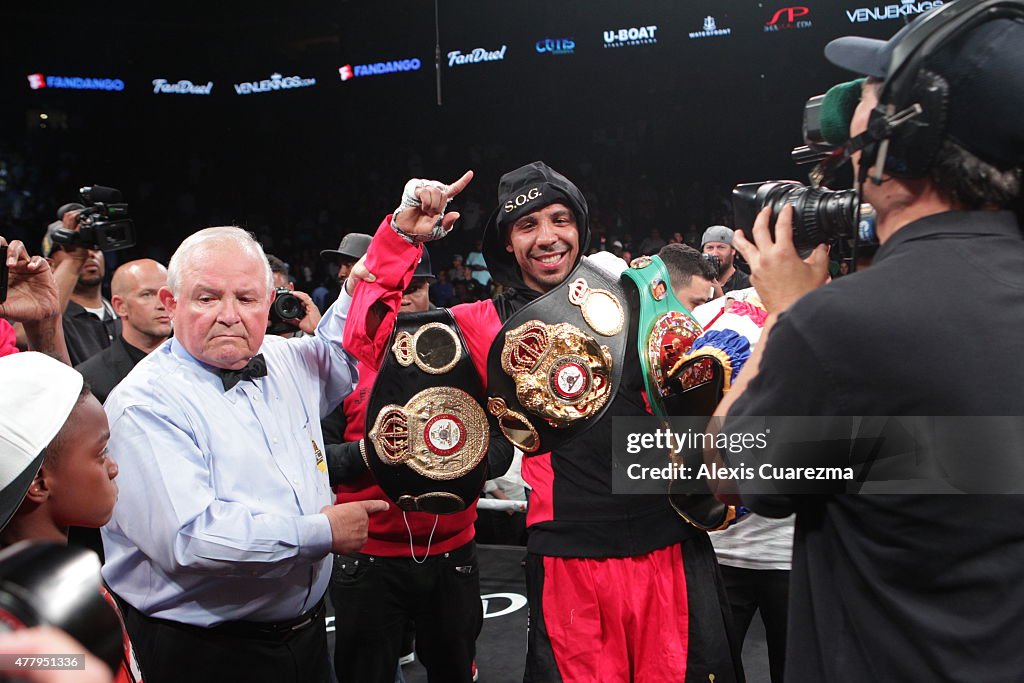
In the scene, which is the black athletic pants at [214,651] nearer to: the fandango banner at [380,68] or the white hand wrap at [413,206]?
the white hand wrap at [413,206]

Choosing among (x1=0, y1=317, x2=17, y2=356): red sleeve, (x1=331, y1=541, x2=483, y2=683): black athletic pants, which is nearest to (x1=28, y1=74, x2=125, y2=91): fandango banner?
(x1=0, y1=317, x2=17, y2=356): red sleeve

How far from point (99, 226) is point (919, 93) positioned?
2.66m

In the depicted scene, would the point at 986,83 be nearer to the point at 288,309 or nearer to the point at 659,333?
the point at 659,333

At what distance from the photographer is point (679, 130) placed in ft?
42.2

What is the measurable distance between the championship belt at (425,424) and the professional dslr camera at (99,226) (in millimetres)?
1441

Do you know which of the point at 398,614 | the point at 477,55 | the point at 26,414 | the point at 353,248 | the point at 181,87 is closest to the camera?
the point at 26,414

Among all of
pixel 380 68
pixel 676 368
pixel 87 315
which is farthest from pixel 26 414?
pixel 380 68

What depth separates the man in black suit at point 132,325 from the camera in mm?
2900

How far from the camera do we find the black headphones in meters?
0.96

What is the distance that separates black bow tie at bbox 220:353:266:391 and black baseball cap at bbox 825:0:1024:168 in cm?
143

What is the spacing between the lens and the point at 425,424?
189 centimetres

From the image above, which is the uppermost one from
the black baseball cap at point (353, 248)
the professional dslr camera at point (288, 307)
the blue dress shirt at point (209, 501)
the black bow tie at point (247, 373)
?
Result: the black baseball cap at point (353, 248)

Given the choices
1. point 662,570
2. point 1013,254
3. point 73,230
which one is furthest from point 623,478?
point 73,230

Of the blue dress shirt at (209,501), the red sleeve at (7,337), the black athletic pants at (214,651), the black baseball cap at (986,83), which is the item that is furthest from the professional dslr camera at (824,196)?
the red sleeve at (7,337)
